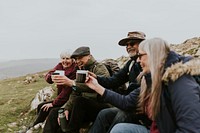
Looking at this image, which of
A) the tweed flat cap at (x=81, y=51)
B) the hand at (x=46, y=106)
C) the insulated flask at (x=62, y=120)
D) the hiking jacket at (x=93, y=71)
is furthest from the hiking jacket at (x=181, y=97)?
the hand at (x=46, y=106)

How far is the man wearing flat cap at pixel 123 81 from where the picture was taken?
6082mm

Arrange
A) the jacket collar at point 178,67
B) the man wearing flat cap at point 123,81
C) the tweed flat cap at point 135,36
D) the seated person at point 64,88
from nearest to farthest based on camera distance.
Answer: the jacket collar at point 178,67, the man wearing flat cap at point 123,81, the tweed flat cap at point 135,36, the seated person at point 64,88

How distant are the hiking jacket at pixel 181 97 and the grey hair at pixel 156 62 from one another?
0.19 feet

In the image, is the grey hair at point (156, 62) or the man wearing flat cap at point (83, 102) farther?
the man wearing flat cap at point (83, 102)

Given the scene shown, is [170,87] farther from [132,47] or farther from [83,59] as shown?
[83,59]

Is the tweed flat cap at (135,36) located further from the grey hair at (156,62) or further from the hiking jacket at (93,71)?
the grey hair at (156,62)

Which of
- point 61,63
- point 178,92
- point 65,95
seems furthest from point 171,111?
point 61,63

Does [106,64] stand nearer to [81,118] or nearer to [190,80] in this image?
[81,118]

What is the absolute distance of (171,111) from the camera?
412 cm

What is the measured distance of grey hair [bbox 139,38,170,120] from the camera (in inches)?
165

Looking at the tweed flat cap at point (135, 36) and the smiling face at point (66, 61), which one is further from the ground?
the tweed flat cap at point (135, 36)

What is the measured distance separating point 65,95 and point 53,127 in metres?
0.88

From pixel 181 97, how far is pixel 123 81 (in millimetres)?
3410

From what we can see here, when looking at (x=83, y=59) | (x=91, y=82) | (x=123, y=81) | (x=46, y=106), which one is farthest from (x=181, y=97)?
(x=46, y=106)
